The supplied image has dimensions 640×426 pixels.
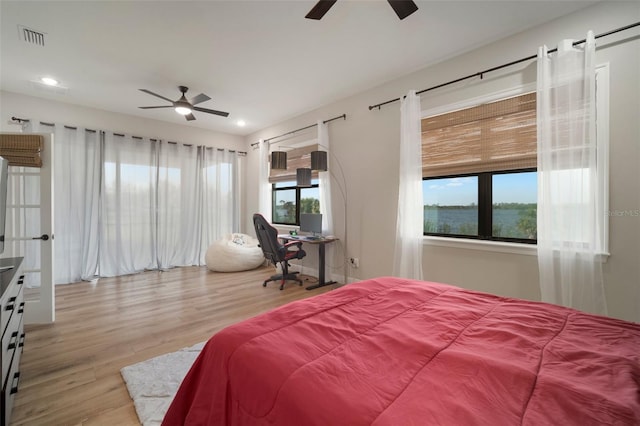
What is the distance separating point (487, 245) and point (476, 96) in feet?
5.13

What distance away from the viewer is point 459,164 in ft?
9.98

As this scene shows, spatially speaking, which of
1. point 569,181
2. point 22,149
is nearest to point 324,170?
point 569,181

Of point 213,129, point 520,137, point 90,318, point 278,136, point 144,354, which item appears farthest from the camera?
point 213,129

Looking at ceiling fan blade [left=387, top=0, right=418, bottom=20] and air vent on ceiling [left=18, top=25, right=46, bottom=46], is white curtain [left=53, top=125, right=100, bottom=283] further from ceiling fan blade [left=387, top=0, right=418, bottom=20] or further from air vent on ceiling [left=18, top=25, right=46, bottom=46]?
ceiling fan blade [left=387, top=0, right=418, bottom=20]

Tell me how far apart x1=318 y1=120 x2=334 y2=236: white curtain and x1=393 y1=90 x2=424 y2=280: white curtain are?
1297mm

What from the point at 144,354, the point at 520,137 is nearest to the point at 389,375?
the point at 144,354

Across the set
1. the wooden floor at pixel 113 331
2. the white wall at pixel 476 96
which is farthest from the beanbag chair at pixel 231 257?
the white wall at pixel 476 96

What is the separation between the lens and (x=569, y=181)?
225 centimetres

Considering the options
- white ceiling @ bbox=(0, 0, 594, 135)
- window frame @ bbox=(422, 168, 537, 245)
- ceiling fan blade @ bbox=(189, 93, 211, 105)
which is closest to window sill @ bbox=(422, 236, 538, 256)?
window frame @ bbox=(422, 168, 537, 245)

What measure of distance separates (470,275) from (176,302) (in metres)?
3.50

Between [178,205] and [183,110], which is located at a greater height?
[183,110]

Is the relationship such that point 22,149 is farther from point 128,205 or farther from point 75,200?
point 128,205

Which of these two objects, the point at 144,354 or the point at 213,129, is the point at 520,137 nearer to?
the point at 144,354

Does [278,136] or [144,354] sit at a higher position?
[278,136]
